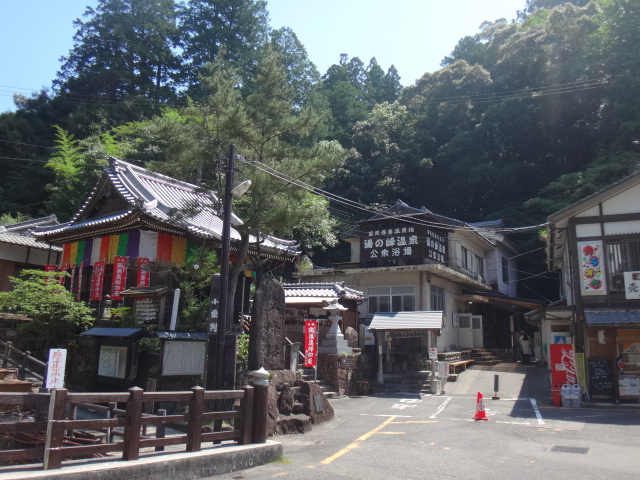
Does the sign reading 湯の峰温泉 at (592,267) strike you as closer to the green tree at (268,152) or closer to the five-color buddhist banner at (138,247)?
the green tree at (268,152)

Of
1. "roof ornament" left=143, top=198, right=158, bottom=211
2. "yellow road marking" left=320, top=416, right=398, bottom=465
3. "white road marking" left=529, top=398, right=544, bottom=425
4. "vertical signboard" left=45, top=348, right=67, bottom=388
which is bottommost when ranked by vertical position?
"yellow road marking" left=320, top=416, right=398, bottom=465

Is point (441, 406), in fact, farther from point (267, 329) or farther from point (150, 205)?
point (150, 205)

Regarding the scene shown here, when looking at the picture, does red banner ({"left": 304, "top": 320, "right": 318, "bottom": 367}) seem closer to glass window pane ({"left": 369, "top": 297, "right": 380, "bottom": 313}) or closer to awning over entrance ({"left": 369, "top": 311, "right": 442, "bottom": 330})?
awning over entrance ({"left": 369, "top": 311, "right": 442, "bottom": 330})

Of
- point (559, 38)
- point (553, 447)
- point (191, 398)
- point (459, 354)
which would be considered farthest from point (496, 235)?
point (191, 398)

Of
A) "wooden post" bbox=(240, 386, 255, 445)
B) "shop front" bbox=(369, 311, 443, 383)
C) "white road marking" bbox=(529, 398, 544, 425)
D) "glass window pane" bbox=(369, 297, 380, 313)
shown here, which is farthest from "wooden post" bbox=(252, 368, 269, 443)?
"glass window pane" bbox=(369, 297, 380, 313)

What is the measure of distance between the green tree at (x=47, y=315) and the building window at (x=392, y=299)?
16173mm

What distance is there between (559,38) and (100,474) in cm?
4761

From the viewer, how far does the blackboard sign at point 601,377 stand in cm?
1733

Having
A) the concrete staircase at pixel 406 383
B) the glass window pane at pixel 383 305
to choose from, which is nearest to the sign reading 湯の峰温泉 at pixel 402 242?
the glass window pane at pixel 383 305

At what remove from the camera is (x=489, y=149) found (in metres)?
45.3

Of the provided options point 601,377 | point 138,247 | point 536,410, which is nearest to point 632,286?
point 601,377

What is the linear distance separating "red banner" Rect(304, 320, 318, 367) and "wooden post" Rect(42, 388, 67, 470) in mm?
11782

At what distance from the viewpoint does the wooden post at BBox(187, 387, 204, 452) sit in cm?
820

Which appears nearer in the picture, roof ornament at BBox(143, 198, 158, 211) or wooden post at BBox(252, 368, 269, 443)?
wooden post at BBox(252, 368, 269, 443)
